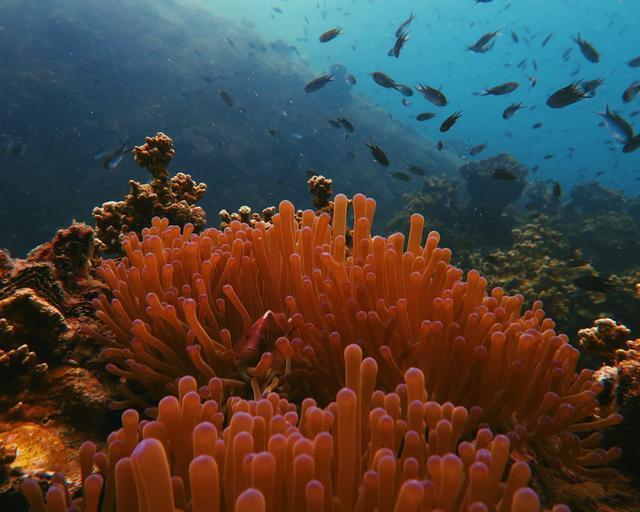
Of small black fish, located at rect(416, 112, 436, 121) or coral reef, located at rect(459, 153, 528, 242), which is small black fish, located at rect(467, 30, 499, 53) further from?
coral reef, located at rect(459, 153, 528, 242)

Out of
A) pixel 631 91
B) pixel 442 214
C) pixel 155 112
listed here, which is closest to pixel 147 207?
pixel 631 91

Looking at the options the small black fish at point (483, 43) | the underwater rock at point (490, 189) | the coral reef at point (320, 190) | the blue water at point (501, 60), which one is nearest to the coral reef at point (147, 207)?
the coral reef at point (320, 190)

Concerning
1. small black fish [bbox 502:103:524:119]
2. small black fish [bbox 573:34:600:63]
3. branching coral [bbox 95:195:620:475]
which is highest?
small black fish [bbox 573:34:600:63]

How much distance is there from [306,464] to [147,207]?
3.72 meters

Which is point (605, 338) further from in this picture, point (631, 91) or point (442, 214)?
point (442, 214)

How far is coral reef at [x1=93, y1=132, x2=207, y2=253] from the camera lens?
4.00 meters

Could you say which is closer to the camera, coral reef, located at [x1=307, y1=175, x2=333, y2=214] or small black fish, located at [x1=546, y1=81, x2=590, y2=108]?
coral reef, located at [x1=307, y1=175, x2=333, y2=214]

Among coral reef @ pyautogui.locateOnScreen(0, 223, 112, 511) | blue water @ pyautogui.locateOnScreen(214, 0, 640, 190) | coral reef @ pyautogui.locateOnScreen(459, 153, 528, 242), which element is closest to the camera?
coral reef @ pyautogui.locateOnScreen(0, 223, 112, 511)

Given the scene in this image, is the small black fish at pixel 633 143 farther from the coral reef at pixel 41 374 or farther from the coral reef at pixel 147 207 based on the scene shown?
the coral reef at pixel 41 374

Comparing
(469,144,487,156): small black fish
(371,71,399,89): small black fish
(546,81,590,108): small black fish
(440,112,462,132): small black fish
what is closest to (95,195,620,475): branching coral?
(440,112,462,132): small black fish

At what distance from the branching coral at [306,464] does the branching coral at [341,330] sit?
0.43m

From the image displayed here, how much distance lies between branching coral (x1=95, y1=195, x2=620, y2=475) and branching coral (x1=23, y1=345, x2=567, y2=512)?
1.40ft

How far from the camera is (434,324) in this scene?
5.34ft

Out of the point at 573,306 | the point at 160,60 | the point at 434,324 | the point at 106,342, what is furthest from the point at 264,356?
the point at 160,60
